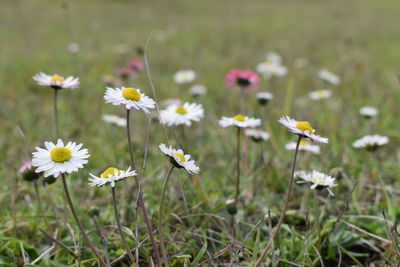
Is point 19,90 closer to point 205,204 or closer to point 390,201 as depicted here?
point 205,204

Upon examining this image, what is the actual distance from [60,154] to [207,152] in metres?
1.23

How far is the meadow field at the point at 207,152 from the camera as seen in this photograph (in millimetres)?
1179

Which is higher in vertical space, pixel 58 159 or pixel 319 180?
pixel 58 159

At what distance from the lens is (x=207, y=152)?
82.2 inches

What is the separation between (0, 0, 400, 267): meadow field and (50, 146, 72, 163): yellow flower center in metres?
0.07

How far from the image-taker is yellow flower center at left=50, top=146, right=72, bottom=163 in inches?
35.7

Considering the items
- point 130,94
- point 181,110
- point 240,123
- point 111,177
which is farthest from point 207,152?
point 111,177

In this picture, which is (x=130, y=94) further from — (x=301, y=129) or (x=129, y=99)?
(x=301, y=129)

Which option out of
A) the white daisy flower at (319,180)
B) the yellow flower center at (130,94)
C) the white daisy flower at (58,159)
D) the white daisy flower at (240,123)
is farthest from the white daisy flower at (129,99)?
the white daisy flower at (319,180)

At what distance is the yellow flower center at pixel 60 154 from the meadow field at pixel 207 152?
0.07 m

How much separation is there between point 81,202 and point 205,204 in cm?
49

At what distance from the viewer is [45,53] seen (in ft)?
15.0

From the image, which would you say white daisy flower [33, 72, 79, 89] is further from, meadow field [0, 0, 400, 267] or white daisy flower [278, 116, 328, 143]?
white daisy flower [278, 116, 328, 143]

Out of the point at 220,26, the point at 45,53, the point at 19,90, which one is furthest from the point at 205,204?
the point at 220,26
